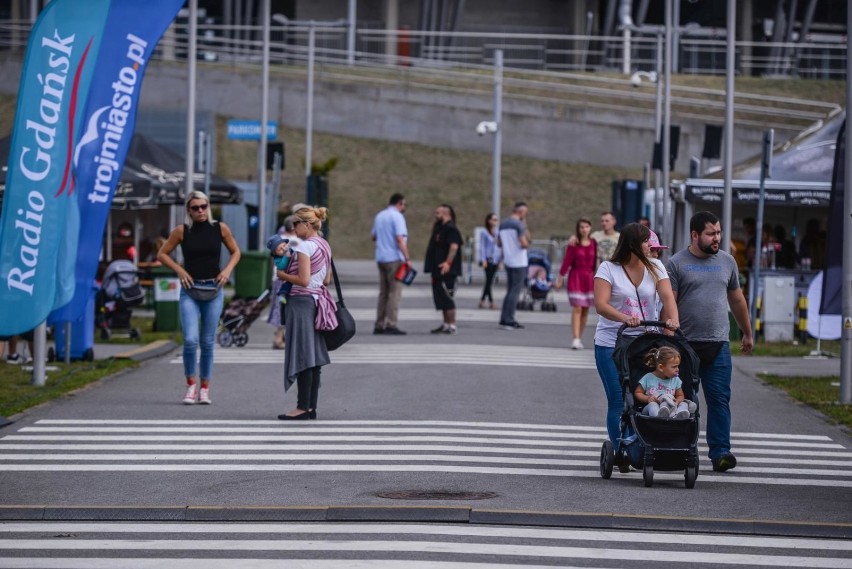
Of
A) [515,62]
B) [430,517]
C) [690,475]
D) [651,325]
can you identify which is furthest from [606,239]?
[515,62]

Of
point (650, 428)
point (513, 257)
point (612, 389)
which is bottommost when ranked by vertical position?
point (650, 428)

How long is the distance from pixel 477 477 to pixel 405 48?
56.0m

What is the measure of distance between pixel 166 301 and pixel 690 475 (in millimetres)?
14514

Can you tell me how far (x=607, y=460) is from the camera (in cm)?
1030

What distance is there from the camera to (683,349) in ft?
34.0

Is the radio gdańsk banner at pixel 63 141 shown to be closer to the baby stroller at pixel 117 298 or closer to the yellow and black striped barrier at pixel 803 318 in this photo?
the baby stroller at pixel 117 298

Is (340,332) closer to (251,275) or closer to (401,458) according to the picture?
(401,458)

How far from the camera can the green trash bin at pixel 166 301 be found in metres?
23.5

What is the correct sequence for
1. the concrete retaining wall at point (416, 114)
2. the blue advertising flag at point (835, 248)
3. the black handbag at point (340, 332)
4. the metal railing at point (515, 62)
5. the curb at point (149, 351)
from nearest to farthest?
the black handbag at point (340, 332), the blue advertising flag at point (835, 248), the curb at point (149, 351), the concrete retaining wall at point (416, 114), the metal railing at point (515, 62)

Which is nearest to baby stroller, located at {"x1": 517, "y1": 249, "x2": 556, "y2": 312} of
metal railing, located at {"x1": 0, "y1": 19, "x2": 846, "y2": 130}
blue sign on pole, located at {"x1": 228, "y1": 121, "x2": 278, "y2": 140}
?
blue sign on pole, located at {"x1": 228, "y1": 121, "x2": 278, "y2": 140}

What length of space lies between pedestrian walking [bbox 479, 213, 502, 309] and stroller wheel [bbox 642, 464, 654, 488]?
1951 centimetres

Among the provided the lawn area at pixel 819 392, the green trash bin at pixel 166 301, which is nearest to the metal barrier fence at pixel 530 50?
the green trash bin at pixel 166 301

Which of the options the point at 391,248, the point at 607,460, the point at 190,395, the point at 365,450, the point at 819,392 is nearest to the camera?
the point at 607,460

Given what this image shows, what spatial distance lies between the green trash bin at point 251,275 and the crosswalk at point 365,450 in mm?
12941
